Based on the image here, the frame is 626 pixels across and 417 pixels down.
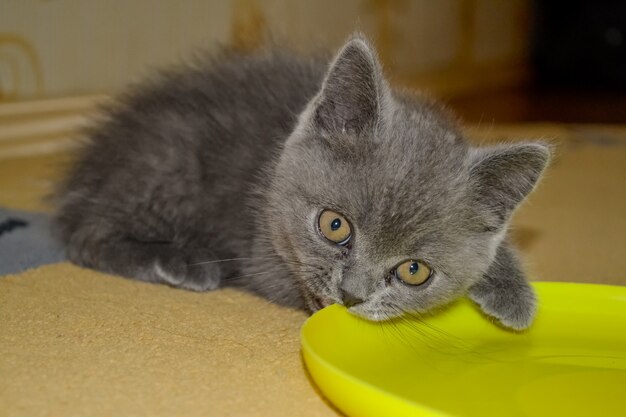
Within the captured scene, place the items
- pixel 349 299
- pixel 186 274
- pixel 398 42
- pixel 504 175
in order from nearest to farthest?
pixel 349 299
pixel 504 175
pixel 186 274
pixel 398 42

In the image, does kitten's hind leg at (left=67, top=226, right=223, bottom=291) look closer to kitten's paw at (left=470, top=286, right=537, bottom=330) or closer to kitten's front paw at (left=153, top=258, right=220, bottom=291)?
kitten's front paw at (left=153, top=258, right=220, bottom=291)

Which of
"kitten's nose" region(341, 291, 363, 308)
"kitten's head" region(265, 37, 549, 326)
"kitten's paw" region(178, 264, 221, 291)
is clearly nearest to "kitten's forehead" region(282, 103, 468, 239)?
"kitten's head" region(265, 37, 549, 326)

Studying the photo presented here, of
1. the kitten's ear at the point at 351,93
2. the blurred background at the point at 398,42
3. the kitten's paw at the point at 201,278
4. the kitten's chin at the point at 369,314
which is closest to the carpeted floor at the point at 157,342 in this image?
the kitten's paw at the point at 201,278

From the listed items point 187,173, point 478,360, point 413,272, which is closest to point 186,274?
point 187,173

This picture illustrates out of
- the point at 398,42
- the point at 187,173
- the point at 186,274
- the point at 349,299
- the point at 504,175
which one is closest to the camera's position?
the point at 349,299

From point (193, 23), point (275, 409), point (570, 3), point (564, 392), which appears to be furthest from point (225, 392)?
point (570, 3)

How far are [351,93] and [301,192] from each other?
209mm

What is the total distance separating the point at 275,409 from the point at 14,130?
219 cm

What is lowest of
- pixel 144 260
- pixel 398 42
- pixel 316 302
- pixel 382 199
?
pixel 398 42

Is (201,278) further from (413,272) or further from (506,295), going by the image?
(506,295)

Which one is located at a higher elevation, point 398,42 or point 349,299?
point 349,299

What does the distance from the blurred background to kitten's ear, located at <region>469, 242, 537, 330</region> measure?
58 centimetres

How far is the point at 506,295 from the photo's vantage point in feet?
5.30

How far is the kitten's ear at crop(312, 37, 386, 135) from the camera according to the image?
4.97ft
